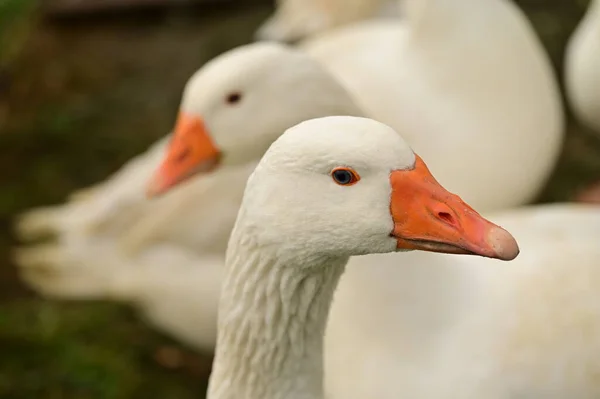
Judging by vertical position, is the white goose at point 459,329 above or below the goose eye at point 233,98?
below

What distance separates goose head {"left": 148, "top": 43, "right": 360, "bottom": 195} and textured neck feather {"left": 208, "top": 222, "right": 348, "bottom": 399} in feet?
1.93

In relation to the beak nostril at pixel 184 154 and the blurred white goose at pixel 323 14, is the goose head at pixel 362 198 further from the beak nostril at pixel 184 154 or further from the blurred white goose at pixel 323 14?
the blurred white goose at pixel 323 14

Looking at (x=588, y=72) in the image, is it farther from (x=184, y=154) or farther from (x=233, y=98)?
(x=184, y=154)

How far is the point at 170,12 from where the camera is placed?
5.11 meters

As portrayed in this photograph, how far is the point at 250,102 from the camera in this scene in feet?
6.52

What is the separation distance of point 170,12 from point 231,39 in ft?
1.76

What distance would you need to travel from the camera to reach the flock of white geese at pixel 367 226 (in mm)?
1300

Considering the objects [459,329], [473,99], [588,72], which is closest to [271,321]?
[459,329]

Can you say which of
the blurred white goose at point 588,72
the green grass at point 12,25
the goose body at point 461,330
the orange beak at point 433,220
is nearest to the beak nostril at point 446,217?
the orange beak at point 433,220

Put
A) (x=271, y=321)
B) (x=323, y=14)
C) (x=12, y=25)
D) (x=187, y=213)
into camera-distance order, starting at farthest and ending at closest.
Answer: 1. (x=12, y=25)
2. (x=323, y=14)
3. (x=187, y=213)
4. (x=271, y=321)

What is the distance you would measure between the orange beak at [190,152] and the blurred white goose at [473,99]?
24.0 inches

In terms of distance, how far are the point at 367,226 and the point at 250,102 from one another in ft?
2.59

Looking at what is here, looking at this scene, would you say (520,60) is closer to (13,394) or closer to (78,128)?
(13,394)

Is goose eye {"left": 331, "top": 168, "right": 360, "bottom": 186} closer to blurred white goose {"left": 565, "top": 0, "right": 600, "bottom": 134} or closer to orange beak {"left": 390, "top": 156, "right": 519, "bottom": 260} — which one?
orange beak {"left": 390, "top": 156, "right": 519, "bottom": 260}
